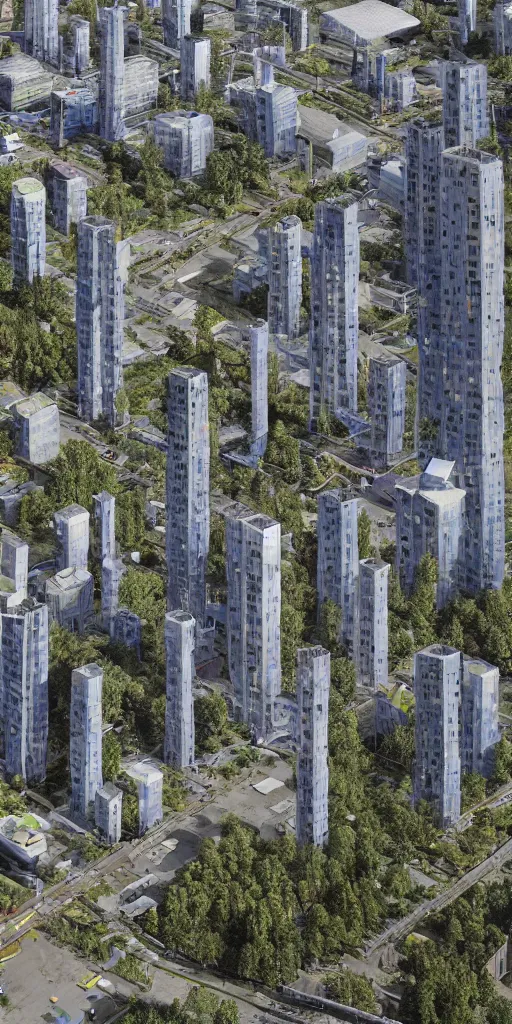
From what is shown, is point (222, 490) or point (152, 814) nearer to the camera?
point (152, 814)

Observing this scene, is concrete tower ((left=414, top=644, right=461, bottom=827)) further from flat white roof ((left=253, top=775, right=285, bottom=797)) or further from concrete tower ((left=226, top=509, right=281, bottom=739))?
concrete tower ((left=226, top=509, right=281, bottom=739))

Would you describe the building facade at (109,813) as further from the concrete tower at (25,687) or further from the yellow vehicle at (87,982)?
the yellow vehicle at (87,982)

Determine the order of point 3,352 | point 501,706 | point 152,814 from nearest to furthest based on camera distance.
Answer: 1. point 152,814
2. point 501,706
3. point 3,352

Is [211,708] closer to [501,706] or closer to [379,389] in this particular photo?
[501,706]

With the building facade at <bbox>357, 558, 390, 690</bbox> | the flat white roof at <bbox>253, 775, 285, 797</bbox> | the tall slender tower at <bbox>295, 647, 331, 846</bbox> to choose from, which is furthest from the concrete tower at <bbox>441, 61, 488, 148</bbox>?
the tall slender tower at <bbox>295, 647, 331, 846</bbox>

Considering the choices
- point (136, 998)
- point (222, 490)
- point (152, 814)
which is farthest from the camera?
point (222, 490)

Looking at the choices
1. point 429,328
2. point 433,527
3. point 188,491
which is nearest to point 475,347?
point 429,328

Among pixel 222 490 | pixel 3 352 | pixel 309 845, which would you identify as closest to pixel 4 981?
pixel 309 845
